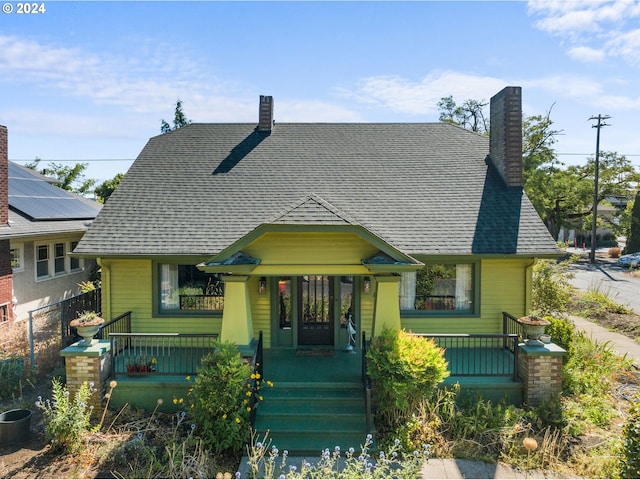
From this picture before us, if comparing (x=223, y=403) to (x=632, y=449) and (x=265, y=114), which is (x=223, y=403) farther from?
(x=265, y=114)

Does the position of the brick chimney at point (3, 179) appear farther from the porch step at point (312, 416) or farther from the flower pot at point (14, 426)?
the porch step at point (312, 416)

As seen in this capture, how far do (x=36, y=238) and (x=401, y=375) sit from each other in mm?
14723

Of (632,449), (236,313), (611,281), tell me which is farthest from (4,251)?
(611,281)

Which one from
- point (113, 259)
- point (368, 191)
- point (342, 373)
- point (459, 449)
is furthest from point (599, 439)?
point (113, 259)

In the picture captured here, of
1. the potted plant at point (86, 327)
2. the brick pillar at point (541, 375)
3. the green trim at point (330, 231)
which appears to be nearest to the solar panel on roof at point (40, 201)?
the potted plant at point (86, 327)

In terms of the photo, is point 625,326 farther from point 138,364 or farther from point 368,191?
point 138,364

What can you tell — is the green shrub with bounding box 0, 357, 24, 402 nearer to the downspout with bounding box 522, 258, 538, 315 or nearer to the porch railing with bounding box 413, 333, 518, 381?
the porch railing with bounding box 413, 333, 518, 381

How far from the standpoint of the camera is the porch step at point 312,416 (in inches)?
294

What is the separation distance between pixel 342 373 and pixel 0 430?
624cm

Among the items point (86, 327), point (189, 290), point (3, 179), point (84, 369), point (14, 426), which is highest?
point (3, 179)

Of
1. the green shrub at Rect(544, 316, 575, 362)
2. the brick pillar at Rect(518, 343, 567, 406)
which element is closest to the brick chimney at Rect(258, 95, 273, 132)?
the green shrub at Rect(544, 316, 575, 362)

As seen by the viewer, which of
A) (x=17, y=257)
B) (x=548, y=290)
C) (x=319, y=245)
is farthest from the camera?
(x=17, y=257)

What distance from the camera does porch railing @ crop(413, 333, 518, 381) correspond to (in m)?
8.65

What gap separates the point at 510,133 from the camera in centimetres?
1221
